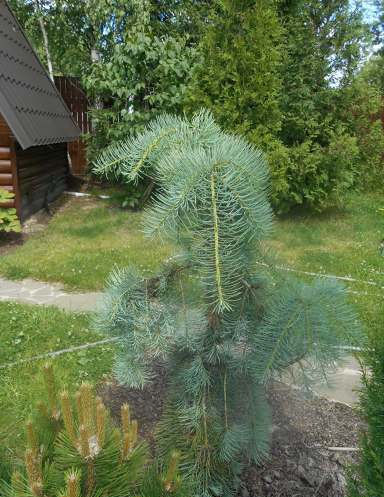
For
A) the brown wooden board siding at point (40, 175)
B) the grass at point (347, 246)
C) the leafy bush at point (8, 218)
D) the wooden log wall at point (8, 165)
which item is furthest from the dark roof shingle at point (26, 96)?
the grass at point (347, 246)

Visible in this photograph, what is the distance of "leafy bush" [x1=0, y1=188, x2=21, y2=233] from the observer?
637 cm

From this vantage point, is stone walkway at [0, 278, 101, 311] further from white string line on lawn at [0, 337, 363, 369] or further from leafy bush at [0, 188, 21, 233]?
leafy bush at [0, 188, 21, 233]

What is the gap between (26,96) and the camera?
6.90 meters

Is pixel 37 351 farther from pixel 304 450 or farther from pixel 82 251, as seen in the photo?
pixel 82 251

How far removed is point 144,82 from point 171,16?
175 inches

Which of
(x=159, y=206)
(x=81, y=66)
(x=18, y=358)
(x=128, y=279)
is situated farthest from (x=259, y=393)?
(x=81, y=66)

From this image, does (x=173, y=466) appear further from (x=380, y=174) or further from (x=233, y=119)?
(x=380, y=174)

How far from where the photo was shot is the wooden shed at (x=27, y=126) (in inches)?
237

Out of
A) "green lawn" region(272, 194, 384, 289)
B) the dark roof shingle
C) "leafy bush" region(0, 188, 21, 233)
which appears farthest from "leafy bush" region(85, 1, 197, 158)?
"green lawn" region(272, 194, 384, 289)

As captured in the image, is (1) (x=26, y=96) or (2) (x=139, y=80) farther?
(2) (x=139, y=80)

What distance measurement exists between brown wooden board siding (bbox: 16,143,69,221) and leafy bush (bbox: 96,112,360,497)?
5810 millimetres

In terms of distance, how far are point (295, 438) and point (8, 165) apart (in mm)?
5963

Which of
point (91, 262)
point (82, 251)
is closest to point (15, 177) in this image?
point (82, 251)

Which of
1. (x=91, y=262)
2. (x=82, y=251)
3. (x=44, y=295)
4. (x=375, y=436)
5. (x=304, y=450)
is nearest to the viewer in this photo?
(x=375, y=436)
